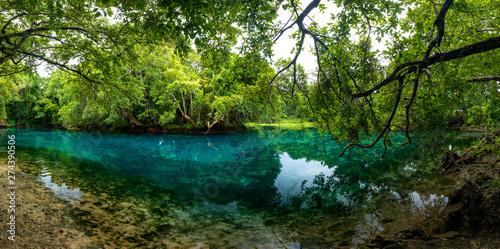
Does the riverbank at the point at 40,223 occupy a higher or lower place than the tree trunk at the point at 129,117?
lower

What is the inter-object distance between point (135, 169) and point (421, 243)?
1289cm

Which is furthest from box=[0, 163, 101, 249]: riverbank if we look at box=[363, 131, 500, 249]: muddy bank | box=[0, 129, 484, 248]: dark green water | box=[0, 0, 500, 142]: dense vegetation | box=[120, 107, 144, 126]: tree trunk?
box=[120, 107, 144, 126]: tree trunk

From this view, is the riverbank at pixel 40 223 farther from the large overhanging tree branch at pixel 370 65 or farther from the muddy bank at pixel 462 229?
the muddy bank at pixel 462 229

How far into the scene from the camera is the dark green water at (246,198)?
18.2 feet

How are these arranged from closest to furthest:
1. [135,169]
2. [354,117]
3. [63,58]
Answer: [354,117]
[63,58]
[135,169]

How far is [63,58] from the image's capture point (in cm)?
870

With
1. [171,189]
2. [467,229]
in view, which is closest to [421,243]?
[467,229]

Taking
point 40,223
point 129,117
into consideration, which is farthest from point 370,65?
point 129,117

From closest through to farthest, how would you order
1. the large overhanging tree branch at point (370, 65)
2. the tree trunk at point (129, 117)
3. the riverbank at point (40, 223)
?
the large overhanging tree branch at point (370, 65) < the riverbank at point (40, 223) < the tree trunk at point (129, 117)

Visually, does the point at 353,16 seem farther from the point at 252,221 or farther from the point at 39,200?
the point at 39,200

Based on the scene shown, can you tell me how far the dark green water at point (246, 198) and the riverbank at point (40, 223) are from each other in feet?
1.13

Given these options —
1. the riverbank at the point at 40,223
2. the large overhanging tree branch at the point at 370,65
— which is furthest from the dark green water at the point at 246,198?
the large overhanging tree branch at the point at 370,65

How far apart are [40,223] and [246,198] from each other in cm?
588

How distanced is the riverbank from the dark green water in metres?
0.34
